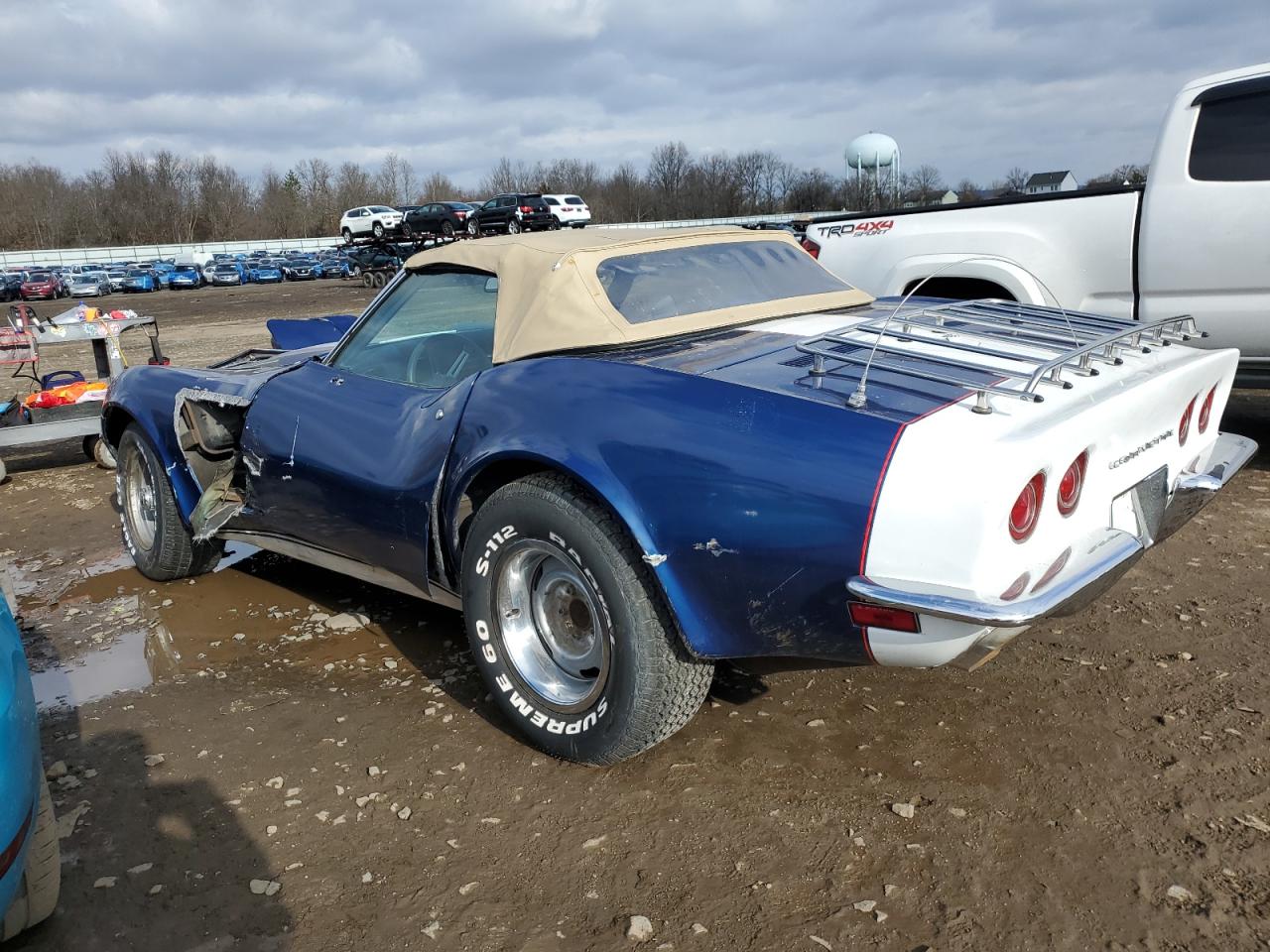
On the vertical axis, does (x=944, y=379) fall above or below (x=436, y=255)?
below

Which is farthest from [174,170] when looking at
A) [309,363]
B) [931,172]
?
[309,363]

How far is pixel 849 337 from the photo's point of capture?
296cm

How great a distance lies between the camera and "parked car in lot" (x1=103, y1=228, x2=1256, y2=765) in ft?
7.27

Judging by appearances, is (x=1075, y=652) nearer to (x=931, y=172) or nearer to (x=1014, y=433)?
(x=1014, y=433)

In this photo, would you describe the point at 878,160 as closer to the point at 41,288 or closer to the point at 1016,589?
the point at 41,288

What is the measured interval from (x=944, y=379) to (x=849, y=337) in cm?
50

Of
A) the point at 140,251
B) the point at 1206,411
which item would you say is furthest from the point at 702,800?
the point at 140,251

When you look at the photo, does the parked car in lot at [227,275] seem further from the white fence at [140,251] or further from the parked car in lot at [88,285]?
the white fence at [140,251]

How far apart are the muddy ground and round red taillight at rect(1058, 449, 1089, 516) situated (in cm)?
81

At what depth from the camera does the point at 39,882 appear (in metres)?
2.29

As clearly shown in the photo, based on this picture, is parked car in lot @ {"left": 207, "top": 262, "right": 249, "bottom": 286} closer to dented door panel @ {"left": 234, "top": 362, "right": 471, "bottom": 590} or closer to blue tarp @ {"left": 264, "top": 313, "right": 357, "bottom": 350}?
blue tarp @ {"left": 264, "top": 313, "right": 357, "bottom": 350}

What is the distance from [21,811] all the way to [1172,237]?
5740mm

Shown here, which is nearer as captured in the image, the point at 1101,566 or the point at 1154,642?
the point at 1101,566

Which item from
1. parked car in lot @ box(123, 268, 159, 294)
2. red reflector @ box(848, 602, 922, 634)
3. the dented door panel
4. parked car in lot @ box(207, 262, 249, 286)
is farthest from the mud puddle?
parked car in lot @ box(207, 262, 249, 286)
